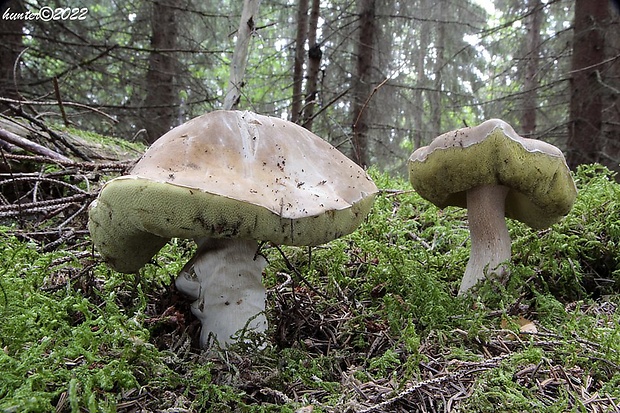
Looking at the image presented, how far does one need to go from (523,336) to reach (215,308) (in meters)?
1.16

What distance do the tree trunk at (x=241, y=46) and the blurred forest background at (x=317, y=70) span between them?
0.10 metres

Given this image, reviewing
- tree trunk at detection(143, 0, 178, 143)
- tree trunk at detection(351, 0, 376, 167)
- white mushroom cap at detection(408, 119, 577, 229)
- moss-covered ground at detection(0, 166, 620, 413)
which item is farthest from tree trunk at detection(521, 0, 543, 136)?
tree trunk at detection(143, 0, 178, 143)

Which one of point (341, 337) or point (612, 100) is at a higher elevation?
point (612, 100)

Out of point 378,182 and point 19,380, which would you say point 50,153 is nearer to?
point 19,380

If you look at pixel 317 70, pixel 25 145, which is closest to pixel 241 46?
pixel 25 145

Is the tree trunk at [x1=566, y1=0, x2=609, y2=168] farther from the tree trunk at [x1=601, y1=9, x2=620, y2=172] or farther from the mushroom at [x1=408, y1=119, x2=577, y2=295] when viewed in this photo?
the mushroom at [x1=408, y1=119, x2=577, y2=295]

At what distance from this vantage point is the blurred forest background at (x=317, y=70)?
5.90 m

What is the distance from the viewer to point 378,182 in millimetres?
4227

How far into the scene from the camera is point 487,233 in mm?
2285

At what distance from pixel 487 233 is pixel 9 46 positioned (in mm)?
6141

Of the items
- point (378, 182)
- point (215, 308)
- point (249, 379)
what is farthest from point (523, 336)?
point (378, 182)

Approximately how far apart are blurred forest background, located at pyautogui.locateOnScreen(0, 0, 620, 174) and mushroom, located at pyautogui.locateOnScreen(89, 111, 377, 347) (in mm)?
2353

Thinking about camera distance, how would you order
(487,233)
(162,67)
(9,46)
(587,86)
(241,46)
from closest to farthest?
1. (487,233)
2. (241,46)
3. (9,46)
4. (587,86)
5. (162,67)

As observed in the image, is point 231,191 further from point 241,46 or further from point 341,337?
point 241,46
